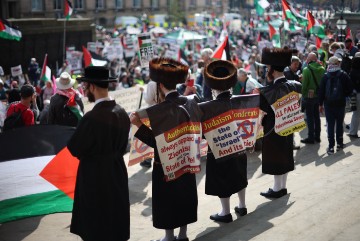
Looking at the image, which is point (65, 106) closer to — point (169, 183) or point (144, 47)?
point (169, 183)

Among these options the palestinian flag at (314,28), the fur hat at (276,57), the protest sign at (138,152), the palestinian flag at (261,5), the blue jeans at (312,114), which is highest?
the palestinian flag at (261,5)

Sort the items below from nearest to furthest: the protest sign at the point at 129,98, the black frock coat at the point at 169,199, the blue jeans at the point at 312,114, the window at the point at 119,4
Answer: the black frock coat at the point at 169,199 → the blue jeans at the point at 312,114 → the protest sign at the point at 129,98 → the window at the point at 119,4

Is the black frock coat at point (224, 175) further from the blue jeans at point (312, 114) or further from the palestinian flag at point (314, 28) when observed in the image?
the palestinian flag at point (314, 28)

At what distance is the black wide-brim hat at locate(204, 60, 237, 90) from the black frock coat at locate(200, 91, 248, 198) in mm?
105

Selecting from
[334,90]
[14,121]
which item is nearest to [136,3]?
[334,90]

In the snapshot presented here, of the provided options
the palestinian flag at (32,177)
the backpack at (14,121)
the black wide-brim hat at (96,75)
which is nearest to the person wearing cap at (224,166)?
the palestinian flag at (32,177)

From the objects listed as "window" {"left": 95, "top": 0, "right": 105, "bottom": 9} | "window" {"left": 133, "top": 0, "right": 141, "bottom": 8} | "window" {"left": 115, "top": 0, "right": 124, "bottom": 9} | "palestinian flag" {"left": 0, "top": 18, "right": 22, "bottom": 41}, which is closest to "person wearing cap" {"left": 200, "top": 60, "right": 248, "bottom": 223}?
"palestinian flag" {"left": 0, "top": 18, "right": 22, "bottom": 41}

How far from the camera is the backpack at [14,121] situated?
A: 752cm

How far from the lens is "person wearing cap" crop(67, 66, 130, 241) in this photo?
5.26 meters

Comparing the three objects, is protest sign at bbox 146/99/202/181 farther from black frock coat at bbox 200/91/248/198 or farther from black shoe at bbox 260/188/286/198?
black shoe at bbox 260/188/286/198

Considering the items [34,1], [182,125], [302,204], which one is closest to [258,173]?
[302,204]

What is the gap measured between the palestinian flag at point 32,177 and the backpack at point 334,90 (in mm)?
4829

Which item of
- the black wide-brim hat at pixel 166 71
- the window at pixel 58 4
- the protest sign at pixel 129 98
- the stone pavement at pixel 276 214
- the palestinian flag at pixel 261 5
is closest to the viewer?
the stone pavement at pixel 276 214

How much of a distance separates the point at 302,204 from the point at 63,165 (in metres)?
2.48
